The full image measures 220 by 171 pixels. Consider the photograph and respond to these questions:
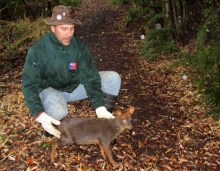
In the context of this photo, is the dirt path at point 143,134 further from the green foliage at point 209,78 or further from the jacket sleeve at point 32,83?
the jacket sleeve at point 32,83

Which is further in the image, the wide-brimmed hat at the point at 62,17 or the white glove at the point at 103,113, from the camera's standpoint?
the white glove at the point at 103,113

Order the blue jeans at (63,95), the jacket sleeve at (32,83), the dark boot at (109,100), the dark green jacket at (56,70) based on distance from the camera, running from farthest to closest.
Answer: the dark boot at (109,100)
the blue jeans at (63,95)
the dark green jacket at (56,70)
the jacket sleeve at (32,83)

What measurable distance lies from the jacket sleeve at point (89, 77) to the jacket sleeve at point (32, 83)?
70 cm

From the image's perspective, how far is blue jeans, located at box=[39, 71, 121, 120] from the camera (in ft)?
13.6

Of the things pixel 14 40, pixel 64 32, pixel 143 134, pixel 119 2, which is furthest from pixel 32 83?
pixel 119 2

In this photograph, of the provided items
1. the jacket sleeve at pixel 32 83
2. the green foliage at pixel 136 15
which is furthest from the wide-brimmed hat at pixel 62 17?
the green foliage at pixel 136 15

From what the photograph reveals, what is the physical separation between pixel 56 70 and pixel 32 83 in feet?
1.38

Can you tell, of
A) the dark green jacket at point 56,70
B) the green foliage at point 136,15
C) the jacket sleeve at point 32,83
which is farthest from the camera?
the green foliage at point 136,15

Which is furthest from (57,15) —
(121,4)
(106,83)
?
(121,4)

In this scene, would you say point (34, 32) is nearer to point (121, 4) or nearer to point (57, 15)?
point (57, 15)

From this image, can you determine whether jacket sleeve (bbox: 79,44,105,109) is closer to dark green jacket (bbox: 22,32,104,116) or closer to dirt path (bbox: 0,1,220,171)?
dark green jacket (bbox: 22,32,104,116)

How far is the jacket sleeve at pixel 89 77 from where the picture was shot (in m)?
4.30

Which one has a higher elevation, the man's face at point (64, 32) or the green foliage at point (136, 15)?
the man's face at point (64, 32)

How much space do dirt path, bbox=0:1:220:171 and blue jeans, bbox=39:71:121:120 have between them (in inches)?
25.5
